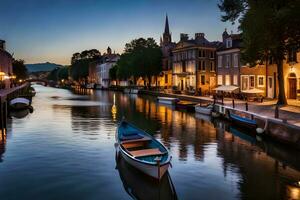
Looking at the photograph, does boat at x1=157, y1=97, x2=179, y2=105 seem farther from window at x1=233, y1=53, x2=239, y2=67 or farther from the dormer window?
the dormer window

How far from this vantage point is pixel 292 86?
47281 mm

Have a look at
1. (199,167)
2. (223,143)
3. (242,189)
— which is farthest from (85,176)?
(223,143)

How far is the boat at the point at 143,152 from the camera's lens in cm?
1661

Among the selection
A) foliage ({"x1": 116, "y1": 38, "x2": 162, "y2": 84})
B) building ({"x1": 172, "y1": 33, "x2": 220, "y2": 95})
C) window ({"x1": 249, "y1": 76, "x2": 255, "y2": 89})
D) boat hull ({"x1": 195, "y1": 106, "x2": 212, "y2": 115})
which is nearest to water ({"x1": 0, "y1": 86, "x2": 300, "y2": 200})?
boat hull ({"x1": 195, "y1": 106, "x2": 212, "y2": 115})

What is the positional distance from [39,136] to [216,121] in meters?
21.4

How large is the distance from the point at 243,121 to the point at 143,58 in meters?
67.0

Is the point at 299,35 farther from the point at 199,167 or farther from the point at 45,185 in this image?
the point at 45,185

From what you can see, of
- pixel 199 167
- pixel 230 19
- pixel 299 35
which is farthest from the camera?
pixel 230 19

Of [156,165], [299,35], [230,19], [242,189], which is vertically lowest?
[242,189]

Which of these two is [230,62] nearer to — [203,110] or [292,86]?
[292,86]

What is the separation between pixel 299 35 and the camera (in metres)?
35.1

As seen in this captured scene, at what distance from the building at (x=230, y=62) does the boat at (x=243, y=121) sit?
23870 mm

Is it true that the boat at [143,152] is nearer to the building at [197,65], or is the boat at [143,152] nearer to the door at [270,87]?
the door at [270,87]

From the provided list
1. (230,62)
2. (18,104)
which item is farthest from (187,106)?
(18,104)
